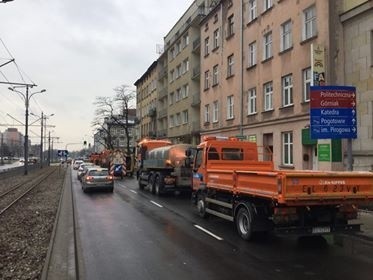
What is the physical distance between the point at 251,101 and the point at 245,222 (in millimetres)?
20301

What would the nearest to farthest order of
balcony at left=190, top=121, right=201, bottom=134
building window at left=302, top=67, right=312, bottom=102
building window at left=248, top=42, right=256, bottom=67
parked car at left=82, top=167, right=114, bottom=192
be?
building window at left=302, top=67, right=312, bottom=102, parked car at left=82, top=167, right=114, bottom=192, building window at left=248, top=42, right=256, bottom=67, balcony at left=190, top=121, right=201, bottom=134

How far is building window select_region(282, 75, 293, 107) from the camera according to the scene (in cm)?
2556

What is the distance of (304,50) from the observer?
24.0 m

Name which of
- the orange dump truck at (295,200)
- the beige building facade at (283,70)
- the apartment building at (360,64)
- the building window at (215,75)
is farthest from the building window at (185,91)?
the orange dump truck at (295,200)

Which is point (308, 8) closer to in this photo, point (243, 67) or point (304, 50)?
point (304, 50)

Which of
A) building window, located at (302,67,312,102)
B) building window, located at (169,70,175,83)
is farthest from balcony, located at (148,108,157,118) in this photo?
building window, located at (302,67,312,102)

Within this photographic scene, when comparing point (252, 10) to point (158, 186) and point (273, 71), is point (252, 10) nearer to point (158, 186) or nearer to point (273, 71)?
point (273, 71)

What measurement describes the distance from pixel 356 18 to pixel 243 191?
42.1ft

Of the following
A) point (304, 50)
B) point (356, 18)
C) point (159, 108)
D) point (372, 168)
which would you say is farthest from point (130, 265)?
point (159, 108)

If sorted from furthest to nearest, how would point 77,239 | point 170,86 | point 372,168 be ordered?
point 170,86, point 372,168, point 77,239

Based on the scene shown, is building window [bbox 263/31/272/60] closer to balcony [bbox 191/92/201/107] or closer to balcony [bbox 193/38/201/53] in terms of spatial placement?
balcony [bbox 191/92/201/107]

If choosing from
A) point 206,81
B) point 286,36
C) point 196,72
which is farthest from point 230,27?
point 196,72

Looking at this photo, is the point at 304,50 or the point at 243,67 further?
the point at 243,67

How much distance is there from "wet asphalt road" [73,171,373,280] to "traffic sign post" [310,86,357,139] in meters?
3.71
